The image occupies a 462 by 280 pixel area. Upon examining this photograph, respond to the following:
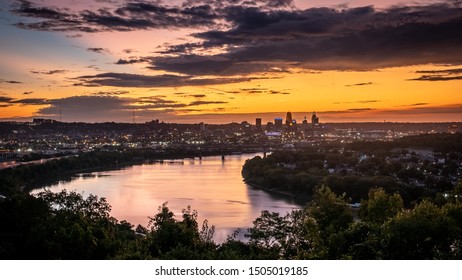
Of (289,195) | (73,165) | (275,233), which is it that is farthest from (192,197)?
(73,165)

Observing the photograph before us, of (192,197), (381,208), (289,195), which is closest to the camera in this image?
(381,208)

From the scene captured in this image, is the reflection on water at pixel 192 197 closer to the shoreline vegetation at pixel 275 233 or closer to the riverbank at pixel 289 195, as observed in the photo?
the riverbank at pixel 289 195

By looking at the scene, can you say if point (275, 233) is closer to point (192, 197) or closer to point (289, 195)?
point (192, 197)

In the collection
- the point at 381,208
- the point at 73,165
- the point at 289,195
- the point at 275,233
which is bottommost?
the point at 289,195

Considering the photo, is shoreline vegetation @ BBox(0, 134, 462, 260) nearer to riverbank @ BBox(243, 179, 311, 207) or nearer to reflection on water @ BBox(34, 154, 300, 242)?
reflection on water @ BBox(34, 154, 300, 242)

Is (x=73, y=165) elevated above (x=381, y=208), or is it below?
below

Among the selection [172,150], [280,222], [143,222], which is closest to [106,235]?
[280,222]

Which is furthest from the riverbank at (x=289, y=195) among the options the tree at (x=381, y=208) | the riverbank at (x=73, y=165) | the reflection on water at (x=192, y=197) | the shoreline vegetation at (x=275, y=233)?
the tree at (x=381, y=208)

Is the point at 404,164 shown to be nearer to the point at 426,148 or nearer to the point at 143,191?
the point at 426,148
